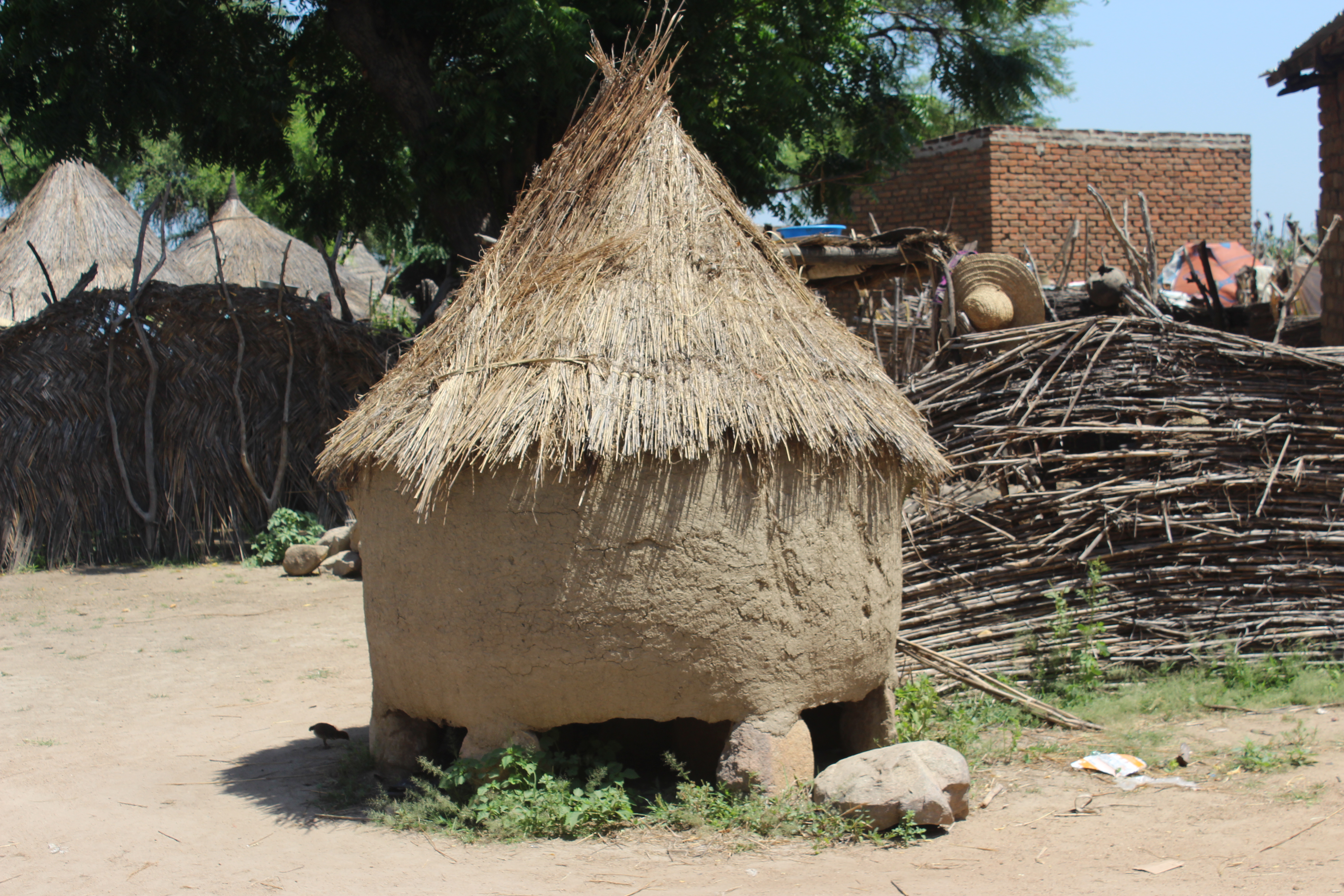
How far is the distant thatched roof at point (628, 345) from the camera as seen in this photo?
3.79 metres

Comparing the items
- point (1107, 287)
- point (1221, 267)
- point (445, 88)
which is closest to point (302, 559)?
point (445, 88)

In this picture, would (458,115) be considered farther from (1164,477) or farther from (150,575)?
(1164,477)

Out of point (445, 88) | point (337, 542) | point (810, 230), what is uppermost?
point (445, 88)

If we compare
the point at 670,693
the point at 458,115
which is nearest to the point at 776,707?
the point at 670,693

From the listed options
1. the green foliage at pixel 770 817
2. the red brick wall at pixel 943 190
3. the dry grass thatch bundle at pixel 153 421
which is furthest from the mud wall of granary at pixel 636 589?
the red brick wall at pixel 943 190

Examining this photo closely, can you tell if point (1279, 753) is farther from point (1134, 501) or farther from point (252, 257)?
point (252, 257)

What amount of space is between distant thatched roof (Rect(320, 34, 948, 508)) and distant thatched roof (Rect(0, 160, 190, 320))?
1362cm

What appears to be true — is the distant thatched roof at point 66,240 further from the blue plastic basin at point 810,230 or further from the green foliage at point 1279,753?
the green foliage at point 1279,753

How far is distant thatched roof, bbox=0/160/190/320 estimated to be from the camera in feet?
53.2

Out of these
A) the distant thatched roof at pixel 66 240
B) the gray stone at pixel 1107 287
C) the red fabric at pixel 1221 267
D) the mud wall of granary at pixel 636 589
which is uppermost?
the distant thatched roof at pixel 66 240

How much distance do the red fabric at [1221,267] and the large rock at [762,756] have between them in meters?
10.8

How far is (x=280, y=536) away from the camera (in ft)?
32.7

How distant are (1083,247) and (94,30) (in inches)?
450

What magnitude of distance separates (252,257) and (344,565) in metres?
11.6
